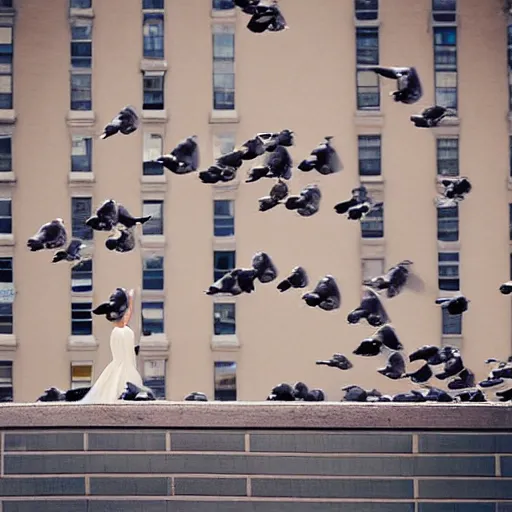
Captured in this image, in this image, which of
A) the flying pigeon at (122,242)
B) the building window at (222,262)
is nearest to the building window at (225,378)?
the building window at (222,262)

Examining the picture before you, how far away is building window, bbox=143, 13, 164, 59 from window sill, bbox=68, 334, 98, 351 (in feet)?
3.45

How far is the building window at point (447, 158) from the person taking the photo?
4039 mm

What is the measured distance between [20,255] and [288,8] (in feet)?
4.38

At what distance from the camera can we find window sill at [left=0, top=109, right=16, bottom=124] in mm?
4066

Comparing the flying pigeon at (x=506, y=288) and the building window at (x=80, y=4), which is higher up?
the building window at (x=80, y=4)

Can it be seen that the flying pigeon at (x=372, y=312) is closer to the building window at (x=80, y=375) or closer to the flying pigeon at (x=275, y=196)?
the flying pigeon at (x=275, y=196)

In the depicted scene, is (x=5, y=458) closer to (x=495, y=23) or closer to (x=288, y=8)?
(x=288, y=8)

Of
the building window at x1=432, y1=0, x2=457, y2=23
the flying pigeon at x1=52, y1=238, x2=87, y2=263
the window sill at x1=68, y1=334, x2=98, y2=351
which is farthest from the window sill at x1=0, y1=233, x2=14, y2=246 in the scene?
the building window at x1=432, y1=0, x2=457, y2=23

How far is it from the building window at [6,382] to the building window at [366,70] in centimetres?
157

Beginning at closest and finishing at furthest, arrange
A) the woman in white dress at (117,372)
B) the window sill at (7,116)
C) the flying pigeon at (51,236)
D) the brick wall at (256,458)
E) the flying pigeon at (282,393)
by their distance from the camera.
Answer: the brick wall at (256,458), the woman in white dress at (117,372), the flying pigeon at (282,393), the flying pigeon at (51,236), the window sill at (7,116)

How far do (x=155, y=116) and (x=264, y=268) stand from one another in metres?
0.68

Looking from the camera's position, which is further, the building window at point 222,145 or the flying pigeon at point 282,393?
the building window at point 222,145

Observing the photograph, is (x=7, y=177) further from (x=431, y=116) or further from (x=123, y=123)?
(x=431, y=116)

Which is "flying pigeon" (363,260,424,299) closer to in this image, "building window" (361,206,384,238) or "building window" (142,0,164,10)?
"building window" (361,206,384,238)
